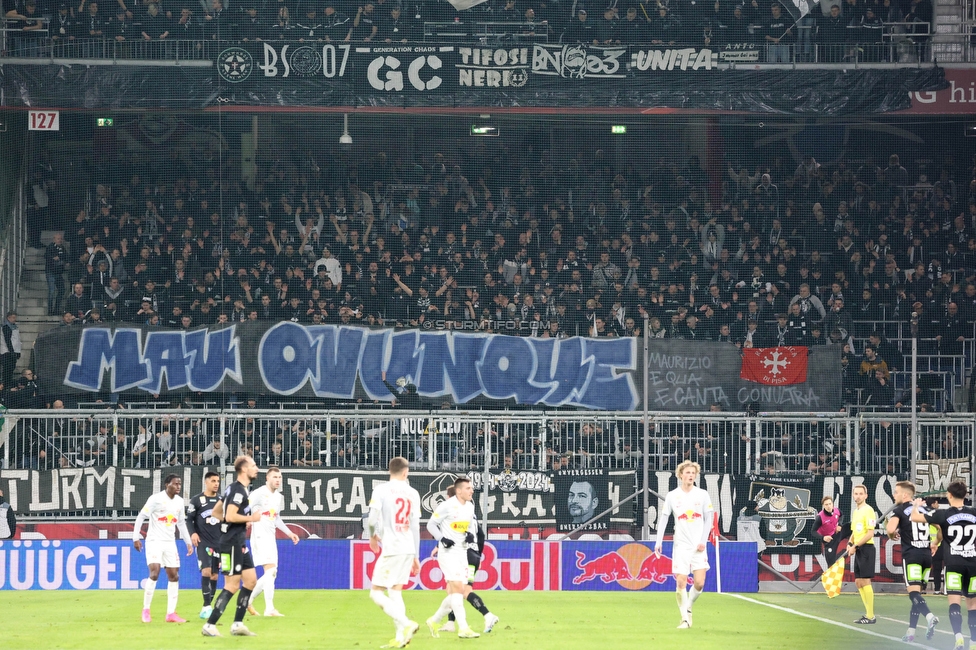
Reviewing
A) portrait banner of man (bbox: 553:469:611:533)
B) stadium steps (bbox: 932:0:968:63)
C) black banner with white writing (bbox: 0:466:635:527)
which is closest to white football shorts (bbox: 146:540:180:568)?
black banner with white writing (bbox: 0:466:635:527)

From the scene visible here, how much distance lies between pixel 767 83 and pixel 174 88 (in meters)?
12.2

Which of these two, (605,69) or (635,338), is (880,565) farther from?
(605,69)

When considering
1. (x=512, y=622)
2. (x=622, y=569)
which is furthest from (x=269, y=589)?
(x=622, y=569)

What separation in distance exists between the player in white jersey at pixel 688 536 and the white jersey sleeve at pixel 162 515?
639 cm

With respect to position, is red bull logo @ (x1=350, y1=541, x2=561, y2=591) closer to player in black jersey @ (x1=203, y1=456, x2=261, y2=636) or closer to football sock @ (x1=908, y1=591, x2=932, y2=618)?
player in black jersey @ (x1=203, y1=456, x2=261, y2=636)

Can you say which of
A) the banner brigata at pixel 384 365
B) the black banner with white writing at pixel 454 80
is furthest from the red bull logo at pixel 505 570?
the black banner with white writing at pixel 454 80

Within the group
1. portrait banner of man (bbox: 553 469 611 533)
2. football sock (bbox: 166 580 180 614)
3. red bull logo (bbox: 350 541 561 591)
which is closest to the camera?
football sock (bbox: 166 580 180 614)

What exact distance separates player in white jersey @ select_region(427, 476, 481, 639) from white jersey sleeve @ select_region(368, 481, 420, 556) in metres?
0.85

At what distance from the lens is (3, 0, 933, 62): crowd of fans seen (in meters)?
29.1

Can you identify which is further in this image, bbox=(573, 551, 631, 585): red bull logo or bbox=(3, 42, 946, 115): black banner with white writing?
bbox=(3, 42, 946, 115): black banner with white writing

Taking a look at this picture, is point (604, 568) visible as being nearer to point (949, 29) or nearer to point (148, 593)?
point (148, 593)

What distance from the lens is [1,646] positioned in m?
14.4

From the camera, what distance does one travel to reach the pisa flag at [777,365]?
26922 millimetres

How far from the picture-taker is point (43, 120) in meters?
28.8
